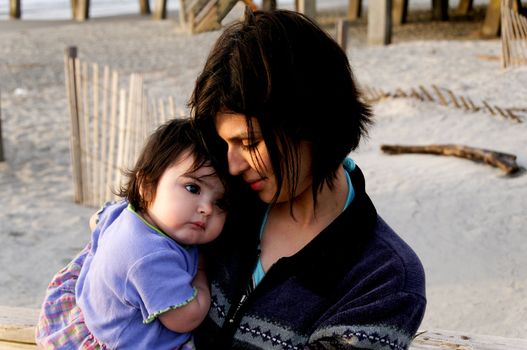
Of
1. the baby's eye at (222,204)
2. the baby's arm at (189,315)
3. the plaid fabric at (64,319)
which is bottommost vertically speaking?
the plaid fabric at (64,319)

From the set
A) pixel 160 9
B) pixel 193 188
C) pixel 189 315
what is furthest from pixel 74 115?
pixel 160 9

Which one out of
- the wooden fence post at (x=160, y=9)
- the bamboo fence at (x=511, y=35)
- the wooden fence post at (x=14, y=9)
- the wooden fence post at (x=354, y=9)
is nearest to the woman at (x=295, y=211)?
the bamboo fence at (x=511, y=35)

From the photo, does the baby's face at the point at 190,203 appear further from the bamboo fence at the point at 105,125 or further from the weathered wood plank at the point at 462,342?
the bamboo fence at the point at 105,125

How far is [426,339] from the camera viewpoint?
2.56 meters

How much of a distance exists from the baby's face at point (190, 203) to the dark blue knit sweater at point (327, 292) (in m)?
0.06

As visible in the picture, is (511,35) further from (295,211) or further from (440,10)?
(295,211)

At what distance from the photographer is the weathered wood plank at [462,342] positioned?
8.18 ft

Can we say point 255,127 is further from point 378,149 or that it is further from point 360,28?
point 360,28

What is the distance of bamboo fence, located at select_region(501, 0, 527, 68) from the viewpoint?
8.99 meters

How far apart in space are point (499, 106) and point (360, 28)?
7.70 metres

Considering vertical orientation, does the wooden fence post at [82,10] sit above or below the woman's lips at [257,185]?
below

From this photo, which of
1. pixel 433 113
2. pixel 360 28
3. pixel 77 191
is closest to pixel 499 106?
pixel 433 113

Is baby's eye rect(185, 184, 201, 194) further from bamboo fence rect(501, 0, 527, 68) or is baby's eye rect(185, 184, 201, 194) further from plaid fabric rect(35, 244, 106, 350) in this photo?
bamboo fence rect(501, 0, 527, 68)

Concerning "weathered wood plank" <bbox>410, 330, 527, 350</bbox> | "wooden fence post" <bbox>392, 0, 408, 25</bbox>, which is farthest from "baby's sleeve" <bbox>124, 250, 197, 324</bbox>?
"wooden fence post" <bbox>392, 0, 408, 25</bbox>
